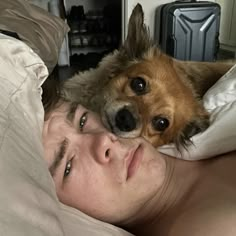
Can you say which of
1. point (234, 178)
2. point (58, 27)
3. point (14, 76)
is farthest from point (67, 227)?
point (58, 27)

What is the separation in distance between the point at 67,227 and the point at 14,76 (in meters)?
0.30

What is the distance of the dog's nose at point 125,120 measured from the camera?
1.46 m

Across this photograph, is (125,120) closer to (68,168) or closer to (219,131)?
(219,131)

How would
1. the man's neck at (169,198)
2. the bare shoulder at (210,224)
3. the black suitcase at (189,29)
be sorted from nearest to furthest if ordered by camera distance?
the bare shoulder at (210,224), the man's neck at (169,198), the black suitcase at (189,29)

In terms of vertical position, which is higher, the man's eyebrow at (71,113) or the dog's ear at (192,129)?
the man's eyebrow at (71,113)

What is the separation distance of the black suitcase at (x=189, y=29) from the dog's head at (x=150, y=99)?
1.26m

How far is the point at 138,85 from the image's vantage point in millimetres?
1635

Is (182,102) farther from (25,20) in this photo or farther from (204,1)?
(204,1)

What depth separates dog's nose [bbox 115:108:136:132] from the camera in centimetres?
146

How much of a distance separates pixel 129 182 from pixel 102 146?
0.39 feet

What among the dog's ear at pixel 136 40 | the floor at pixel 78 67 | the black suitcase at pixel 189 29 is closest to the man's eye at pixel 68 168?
the dog's ear at pixel 136 40

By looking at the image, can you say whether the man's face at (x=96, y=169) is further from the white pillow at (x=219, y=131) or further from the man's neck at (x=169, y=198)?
the white pillow at (x=219, y=131)

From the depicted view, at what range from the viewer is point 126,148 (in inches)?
41.5

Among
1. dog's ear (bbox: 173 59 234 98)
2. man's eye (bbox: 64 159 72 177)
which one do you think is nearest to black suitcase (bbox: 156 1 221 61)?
dog's ear (bbox: 173 59 234 98)
